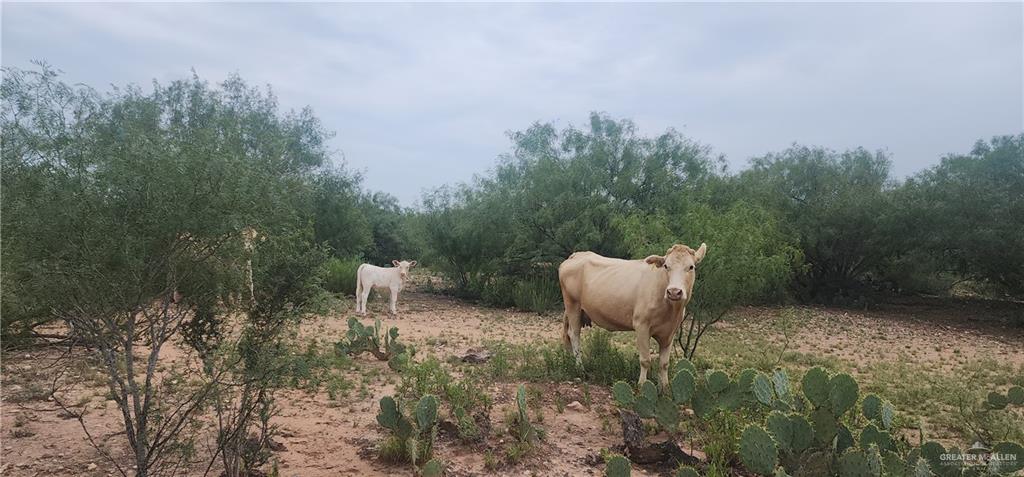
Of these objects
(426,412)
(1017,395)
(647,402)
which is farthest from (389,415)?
(1017,395)

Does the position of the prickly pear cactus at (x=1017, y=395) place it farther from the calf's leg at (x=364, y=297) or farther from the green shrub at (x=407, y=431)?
the calf's leg at (x=364, y=297)

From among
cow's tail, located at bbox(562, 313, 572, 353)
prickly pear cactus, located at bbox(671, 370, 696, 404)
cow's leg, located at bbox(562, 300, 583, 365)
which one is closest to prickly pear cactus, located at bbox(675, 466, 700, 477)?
prickly pear cactus, located at bbox(671, 370, 696, 404)

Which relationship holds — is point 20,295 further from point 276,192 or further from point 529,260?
point 529,260

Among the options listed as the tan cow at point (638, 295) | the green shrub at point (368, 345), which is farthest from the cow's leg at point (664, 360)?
the green shrub at point (368, 345)

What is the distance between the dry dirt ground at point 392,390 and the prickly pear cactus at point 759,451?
115 cm

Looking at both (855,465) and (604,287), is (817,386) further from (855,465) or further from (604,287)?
(604,287)

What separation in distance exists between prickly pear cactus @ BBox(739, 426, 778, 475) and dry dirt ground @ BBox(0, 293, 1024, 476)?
45.4 inches

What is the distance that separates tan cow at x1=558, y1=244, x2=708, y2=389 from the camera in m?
5.69

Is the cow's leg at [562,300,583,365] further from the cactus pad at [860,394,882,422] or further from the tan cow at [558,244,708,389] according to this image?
the cactus pad at [860,394,882,422]

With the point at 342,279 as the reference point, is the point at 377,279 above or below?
above

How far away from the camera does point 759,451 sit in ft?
11.5

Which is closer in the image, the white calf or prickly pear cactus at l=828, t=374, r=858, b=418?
prickly pear cactus at l=828, t=374, r=858, b=418

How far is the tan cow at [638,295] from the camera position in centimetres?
569

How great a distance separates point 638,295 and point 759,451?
2.94 m
